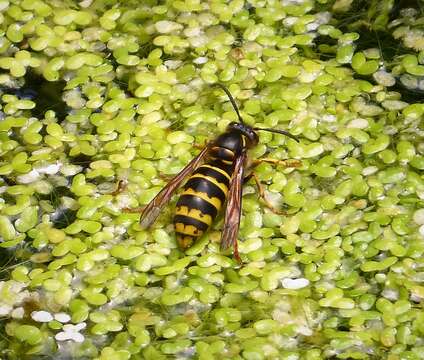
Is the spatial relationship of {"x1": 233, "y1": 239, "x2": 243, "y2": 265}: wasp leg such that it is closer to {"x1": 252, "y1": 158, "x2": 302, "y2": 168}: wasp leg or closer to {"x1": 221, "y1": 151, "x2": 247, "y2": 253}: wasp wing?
{"x1": 221, "y1": 151, "x2": 247, "y2": 253}: wasp wing

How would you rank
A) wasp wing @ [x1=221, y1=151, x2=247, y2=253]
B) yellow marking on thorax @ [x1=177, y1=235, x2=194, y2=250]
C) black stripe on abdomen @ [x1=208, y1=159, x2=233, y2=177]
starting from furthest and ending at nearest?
black stripe on abdomen @ [x1=208, y1=159, x2=233, y2=177] → yellow marking on thorax @ [x1=177, y1=235, x2=194, y2=250] → wasp wing @ [x1=221, y1=151, x2=247, y2=253]

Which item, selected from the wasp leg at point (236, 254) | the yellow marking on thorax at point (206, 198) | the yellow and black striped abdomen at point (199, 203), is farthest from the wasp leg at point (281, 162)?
the wasp leg at point (236, 254)

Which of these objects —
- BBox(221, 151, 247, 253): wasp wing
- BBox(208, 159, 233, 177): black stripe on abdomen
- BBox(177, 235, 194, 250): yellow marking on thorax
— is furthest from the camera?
BBox(208, 159, 233, 177): black stripe on abdomen

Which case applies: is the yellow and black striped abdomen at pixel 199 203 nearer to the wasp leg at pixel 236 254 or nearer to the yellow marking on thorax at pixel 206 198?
the yellow marking on thorax at pixel 206 198

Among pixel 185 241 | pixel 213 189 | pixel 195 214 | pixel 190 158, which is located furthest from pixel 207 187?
pixel 190 158

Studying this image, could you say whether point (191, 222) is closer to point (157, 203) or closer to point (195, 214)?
point (195, 214)

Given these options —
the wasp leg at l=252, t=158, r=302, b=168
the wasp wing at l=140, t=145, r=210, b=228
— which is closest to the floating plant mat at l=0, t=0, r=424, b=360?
the wasp leg at l=252, t=158, r=302, b=168
